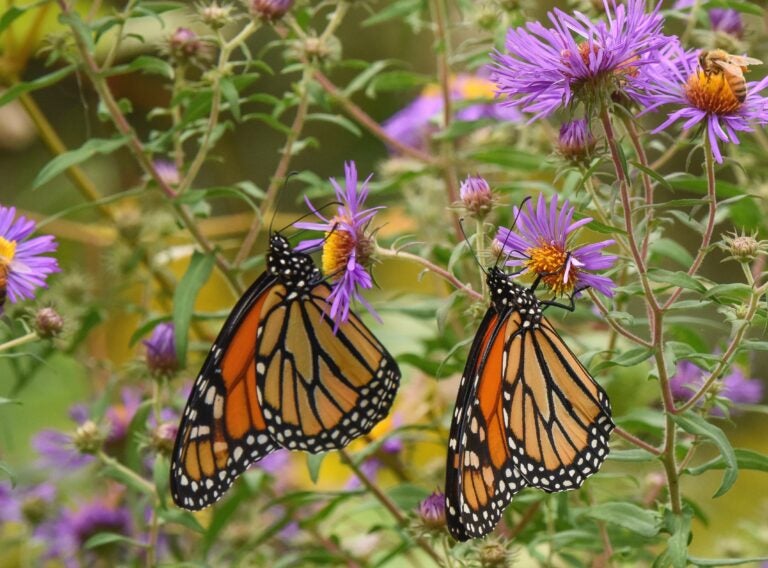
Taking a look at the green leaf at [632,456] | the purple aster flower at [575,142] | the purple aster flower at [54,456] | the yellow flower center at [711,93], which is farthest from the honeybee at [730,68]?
the purple aster flower at [54,456]

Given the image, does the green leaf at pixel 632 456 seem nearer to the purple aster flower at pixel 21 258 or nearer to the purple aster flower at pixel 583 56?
the purple aster flower at pixel 583 56

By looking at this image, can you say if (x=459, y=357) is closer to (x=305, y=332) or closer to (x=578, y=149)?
(x=305, y=332)

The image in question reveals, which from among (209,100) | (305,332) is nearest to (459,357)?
(305,332)

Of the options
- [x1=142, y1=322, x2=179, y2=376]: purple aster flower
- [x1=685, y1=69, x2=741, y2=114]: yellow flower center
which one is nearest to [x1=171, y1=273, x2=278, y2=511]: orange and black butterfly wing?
[x1=142, y1=322, x2=179, y2=376]: purple aster flower

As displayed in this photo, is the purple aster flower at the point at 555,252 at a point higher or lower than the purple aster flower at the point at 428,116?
lower

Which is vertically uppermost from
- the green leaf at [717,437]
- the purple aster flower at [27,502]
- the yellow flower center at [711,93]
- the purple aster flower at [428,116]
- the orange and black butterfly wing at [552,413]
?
the purple aster flower at [428,116]

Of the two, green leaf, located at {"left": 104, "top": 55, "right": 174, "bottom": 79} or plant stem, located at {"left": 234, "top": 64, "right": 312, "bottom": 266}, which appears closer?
green leaf, located at {"left": 104, "top": 55, "right": 174, "bottom": 79}

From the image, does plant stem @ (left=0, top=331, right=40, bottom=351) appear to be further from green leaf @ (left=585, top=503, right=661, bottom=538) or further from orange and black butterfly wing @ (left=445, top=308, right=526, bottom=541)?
green leaf @ (left=585, top=503, right=661, bottom=538)
